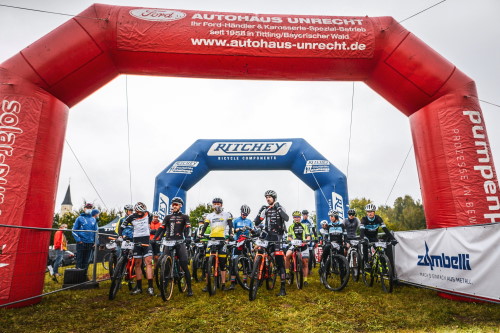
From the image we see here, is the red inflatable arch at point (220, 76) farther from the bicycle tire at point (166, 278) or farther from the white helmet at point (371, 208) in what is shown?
the bicycle tire at point (166, 278)

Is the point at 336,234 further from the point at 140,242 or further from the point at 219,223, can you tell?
the point at 140,242

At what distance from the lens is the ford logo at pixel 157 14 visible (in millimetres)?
6805

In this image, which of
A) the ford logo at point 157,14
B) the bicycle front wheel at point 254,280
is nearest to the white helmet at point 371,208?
the bicycle front wheel at point 254,280

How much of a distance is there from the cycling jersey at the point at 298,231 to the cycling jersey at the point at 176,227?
12.8ft

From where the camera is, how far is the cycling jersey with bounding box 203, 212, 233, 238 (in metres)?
6.76

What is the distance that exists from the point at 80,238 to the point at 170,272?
3.53 m

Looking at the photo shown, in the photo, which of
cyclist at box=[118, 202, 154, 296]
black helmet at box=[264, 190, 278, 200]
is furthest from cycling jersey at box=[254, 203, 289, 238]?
cyclist at box=[118, 202, 154, 296]

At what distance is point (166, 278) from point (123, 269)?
1012 mm

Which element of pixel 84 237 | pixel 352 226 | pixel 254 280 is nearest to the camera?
pixel 254 280

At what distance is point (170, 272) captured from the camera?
6168 mm

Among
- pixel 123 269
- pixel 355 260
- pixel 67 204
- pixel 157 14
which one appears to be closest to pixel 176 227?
pixel 123 269

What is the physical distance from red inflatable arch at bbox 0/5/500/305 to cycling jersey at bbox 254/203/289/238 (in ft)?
10.6

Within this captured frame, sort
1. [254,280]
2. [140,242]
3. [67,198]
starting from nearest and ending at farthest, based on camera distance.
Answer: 1. [254,280]
2. [140,242]
3. [67,198]

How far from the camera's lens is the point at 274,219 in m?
6.49
